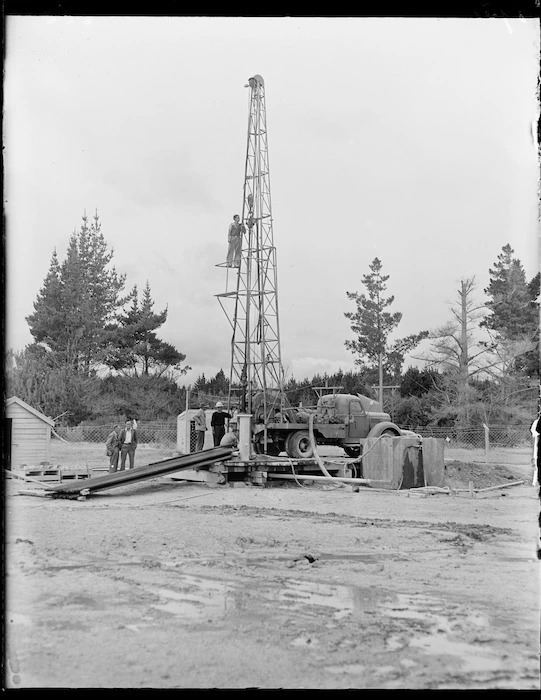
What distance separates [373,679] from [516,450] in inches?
1074

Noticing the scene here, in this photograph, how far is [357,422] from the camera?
2136 cm

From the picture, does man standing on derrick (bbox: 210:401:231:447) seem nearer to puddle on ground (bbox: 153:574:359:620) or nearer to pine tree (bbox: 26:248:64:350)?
puddle on ground (bbox: 153:574:359:620)

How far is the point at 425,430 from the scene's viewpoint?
33.7m

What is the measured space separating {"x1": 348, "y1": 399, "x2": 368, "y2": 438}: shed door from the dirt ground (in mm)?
7759

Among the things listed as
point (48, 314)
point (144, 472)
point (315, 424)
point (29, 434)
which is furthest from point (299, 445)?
point (48, 314)

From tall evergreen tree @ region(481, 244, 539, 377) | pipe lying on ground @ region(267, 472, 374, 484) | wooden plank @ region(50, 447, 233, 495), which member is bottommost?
pipe lying on ground @ region(267, 472, 374, 484)

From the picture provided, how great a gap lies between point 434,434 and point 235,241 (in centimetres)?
1711

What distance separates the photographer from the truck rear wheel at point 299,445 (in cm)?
1988

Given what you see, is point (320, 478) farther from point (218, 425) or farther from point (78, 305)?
point (78, 305)

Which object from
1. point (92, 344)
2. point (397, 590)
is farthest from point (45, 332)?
point (397, 590)

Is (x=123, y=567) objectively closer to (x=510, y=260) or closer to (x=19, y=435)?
(x=19, y=435)

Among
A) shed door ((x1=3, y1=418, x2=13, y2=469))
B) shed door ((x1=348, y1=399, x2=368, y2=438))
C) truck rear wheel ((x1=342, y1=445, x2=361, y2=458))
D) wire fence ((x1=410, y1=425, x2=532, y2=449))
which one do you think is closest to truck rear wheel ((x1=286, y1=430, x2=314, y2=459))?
shed door ((x1=348, y1=399, x2=368, y2=438))

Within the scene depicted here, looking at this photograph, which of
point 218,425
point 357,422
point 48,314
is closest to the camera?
point 218,425

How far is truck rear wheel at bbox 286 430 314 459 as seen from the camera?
1988 cm
